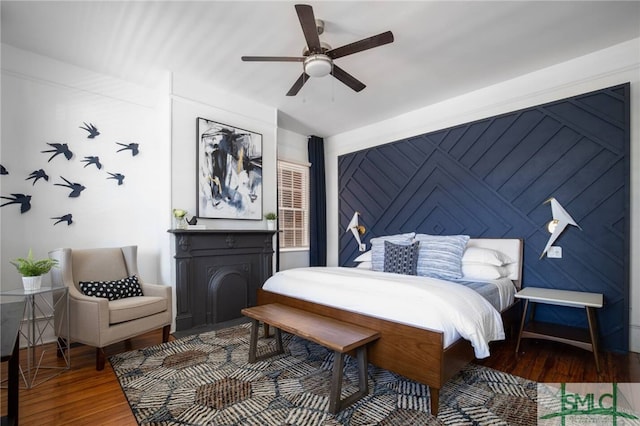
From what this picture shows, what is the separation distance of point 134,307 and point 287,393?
5.15 feet

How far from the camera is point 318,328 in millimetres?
2145

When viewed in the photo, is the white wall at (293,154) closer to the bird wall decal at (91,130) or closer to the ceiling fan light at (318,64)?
the bird wall decal at (91,130)

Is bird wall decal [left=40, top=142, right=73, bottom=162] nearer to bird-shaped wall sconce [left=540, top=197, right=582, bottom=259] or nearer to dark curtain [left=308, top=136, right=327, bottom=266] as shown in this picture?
dark curtain [left=308, top=136, right=327, bottom=266]

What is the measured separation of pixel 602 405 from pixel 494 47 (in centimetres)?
298

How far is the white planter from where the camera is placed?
2.30 metres

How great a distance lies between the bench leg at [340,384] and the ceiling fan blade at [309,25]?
2.13 metres

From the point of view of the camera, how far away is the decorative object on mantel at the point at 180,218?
3346 mm

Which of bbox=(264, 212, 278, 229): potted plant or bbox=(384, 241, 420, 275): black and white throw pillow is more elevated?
bbox=(264, 212, 278, 229): potted plant

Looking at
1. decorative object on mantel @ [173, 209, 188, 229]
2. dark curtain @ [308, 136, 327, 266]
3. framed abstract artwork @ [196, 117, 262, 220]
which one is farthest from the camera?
dark curtain @ [308, 136, 327, 266]

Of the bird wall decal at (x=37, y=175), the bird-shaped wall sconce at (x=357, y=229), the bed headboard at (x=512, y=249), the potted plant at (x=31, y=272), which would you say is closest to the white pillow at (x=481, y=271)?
the bed headboard at (x=512, y=249)

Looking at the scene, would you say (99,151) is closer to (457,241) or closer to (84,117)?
(84,117)

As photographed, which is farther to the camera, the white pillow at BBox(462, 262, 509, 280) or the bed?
the white pillow at BBox(462, 262, 509, 280)

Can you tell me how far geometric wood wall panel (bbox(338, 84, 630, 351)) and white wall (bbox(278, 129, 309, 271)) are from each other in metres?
1.66

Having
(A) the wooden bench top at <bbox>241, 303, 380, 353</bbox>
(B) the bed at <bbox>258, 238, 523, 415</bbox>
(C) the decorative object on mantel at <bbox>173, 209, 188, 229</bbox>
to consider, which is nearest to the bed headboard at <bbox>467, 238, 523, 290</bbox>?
(B) the bed at <bbox>258, 238, 523, 415</bbox>
